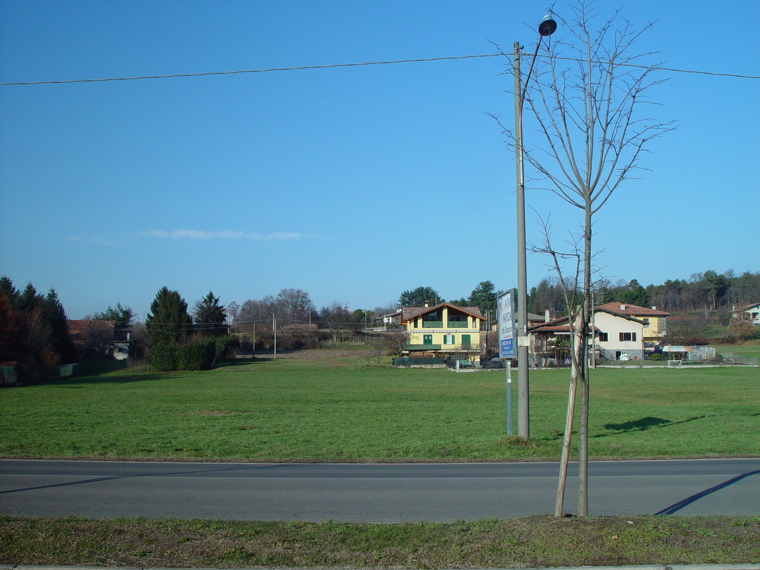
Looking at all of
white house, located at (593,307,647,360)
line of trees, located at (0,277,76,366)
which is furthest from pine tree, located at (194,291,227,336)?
white house, located at (593,307,647,360)

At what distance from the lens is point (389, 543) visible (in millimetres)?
6113

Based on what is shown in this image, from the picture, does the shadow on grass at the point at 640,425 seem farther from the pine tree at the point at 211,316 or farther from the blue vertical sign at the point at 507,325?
the pine tree at the point at 211,316

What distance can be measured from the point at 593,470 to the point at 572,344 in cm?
681

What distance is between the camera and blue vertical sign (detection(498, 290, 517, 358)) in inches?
589

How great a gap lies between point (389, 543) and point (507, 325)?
9.77 m

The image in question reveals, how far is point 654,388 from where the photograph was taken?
40812 millimetres

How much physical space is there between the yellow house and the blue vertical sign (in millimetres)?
72365

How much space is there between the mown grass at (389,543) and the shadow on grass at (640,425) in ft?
40.1

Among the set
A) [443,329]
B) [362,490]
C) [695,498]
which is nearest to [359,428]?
[362,490]

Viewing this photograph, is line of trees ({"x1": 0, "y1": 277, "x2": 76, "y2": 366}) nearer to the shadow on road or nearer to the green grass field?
the green grass field

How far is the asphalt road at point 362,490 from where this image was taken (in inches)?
328

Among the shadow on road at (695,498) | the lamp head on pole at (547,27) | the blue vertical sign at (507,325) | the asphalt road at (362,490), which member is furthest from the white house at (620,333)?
the lamp head on pole at (547,27)

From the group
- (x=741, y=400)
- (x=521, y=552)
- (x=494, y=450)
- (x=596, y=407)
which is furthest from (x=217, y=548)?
(x=741, y=400)

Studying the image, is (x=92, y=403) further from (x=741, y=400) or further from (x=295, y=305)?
(x=295, y=305)
